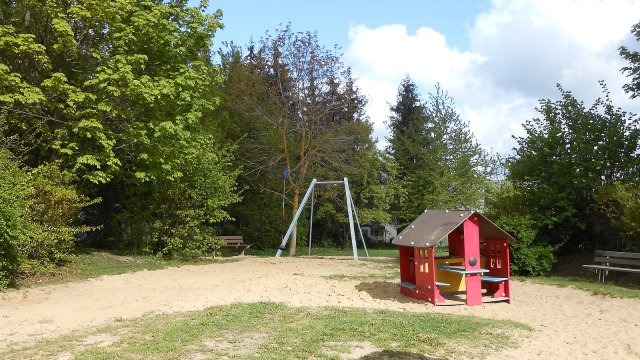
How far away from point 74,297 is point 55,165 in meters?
4.79

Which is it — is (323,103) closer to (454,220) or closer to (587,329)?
(454,220)

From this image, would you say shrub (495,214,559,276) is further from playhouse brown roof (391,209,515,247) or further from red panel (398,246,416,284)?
red panel (398,246,416,284)

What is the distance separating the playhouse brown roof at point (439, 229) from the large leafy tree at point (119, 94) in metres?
9.02

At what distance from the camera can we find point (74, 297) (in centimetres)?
1127

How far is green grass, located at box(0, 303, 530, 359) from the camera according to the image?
20.8ft

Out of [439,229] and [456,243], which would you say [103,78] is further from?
[456,243]

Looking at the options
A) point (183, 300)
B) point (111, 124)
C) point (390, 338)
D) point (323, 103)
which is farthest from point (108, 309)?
point (323, 103)

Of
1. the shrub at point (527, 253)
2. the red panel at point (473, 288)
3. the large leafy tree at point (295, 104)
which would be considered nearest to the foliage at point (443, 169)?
the large leafy tree at point (295, 104)

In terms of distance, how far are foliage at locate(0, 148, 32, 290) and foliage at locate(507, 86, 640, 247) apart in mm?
13954

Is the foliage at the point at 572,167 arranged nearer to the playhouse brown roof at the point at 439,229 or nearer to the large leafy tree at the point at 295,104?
the playhouse brown roof at the point at 439,229

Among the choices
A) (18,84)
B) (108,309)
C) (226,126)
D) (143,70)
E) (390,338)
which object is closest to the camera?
(390,338)

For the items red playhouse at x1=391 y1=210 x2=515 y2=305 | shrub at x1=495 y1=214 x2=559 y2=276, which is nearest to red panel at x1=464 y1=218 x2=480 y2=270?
red playhouse at x1=391 y1=210 x2=515 y2=305

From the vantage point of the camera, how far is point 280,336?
7.15 m

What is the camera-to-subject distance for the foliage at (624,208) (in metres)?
13.5
